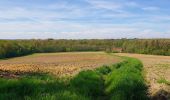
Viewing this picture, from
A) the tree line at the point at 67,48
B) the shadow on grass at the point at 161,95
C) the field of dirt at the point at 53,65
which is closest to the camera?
the shadow on grass at the point at 161,95

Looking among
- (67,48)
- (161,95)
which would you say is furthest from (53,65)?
(67,48)

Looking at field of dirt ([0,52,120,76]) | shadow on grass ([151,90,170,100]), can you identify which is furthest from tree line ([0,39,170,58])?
shadow on grass ([151,90,170,100])

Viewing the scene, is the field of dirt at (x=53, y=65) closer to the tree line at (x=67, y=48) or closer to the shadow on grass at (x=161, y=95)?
Result: the tree line at (x=67, y=48)

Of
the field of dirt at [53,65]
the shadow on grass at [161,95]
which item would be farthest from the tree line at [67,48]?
the shadow on grass at [161,95]

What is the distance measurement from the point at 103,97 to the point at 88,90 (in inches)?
31.5

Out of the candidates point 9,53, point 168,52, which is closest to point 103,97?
point 9,53

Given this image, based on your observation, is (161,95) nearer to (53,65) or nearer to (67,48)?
(53,65)

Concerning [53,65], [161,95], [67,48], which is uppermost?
[161,95]

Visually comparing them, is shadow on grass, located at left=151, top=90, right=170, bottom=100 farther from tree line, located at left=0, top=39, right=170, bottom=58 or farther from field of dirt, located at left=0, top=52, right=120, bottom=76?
Answer: tree line, located at left=0, top=39, right=170, bottom=58

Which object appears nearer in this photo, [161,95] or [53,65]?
[161,95]

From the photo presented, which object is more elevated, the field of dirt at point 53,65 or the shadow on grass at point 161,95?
the shadow on grass at point 161,95

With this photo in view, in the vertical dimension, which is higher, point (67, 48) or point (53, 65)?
point (53, 65)

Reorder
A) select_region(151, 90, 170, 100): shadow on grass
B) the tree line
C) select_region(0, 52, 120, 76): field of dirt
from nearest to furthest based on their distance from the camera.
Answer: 1. select_region(151, 90, 170, 100): shadow on grass
2. select_region(0, 52, 120, 76): field of dirt
3. the tree line

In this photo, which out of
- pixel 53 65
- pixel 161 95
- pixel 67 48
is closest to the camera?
pixel 161 95
